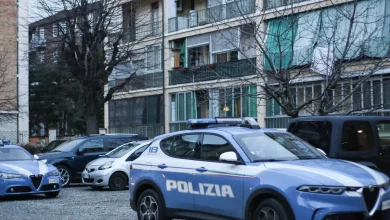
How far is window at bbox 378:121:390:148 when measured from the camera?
10.8 meters

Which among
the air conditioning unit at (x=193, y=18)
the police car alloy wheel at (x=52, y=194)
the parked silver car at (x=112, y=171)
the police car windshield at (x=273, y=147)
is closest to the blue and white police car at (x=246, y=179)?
the police car windshield at (x=273, y=147)

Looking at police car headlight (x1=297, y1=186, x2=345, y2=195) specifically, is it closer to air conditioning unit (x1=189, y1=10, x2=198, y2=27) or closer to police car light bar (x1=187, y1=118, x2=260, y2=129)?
police car light bar (x1=187, y1=118, x2=260, y2=129)

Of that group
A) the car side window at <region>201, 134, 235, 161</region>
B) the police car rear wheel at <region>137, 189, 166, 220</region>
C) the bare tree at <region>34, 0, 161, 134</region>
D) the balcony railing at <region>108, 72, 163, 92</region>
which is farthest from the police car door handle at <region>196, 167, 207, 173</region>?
the balcony railing at <region>108, 72, 163, 92</region>

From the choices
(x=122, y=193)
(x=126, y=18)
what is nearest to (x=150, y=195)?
(x=122, y=193)

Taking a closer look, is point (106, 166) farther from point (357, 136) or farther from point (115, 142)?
point (357, 136)

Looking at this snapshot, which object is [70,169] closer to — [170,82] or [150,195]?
[150,195]

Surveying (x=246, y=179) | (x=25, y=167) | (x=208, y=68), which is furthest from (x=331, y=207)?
(x=208, y=68)

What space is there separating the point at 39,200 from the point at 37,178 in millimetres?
588

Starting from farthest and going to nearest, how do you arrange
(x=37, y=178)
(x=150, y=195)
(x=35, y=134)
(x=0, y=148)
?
(x=35, y=134), (x=0, y=148), (x=37, y=178), (x=150, y=195)

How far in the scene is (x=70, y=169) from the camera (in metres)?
20.7

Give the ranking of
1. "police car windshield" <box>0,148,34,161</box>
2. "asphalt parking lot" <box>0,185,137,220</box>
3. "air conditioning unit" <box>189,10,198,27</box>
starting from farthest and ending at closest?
1. "air conditioning unit" <box>189,10,198,27</box>
2. "police car windshield" <box>0,148,34,161</box>
3. "asphalt parking lot" <box>0,185,137,220</box>

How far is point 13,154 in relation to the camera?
16.9 metres

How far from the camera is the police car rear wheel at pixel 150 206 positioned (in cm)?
999

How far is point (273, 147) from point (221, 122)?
1.73 metres
